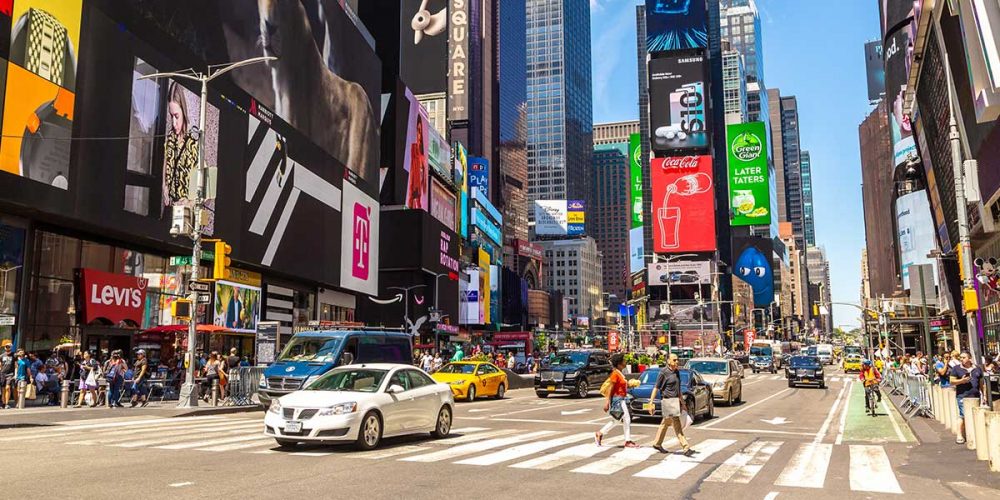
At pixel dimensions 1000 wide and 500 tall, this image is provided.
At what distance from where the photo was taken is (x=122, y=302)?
2986 cm

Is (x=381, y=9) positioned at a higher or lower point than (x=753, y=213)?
higher

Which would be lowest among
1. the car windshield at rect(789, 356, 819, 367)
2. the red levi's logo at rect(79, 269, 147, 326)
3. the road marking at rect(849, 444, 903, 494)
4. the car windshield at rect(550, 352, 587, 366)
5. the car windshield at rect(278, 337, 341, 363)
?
the road marking at rect(849, 444, 903, 494)

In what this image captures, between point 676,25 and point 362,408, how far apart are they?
446ft

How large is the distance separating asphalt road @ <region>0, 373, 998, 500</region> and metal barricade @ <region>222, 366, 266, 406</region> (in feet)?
17.2

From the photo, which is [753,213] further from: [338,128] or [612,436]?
[612,436]

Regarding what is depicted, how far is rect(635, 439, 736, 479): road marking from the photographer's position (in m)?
10.3

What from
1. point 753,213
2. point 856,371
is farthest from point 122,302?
point 753,213

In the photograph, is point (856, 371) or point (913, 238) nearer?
point (856, 371)

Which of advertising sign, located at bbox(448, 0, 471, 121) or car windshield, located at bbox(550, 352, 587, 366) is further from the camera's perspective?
advertising sign, located at bbox(448, 0, 471, 121)

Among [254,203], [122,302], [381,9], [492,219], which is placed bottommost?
[122,302]

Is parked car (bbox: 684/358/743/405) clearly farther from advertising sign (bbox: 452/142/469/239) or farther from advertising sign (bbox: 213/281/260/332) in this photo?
advertising sign (bbox: 452/142/469/239)

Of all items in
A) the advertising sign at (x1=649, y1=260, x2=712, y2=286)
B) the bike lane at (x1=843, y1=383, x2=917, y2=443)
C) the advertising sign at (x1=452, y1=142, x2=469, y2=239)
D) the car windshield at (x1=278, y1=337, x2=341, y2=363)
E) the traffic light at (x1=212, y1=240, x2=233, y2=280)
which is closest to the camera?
the bike lane at (x1=843, y1=383, x2=917, y2=443)

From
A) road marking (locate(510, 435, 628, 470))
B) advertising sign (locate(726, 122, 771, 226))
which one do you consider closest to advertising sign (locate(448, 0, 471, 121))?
advertising sign (locate(726, 122, 771, 226))

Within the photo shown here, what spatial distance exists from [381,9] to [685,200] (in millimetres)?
65014
